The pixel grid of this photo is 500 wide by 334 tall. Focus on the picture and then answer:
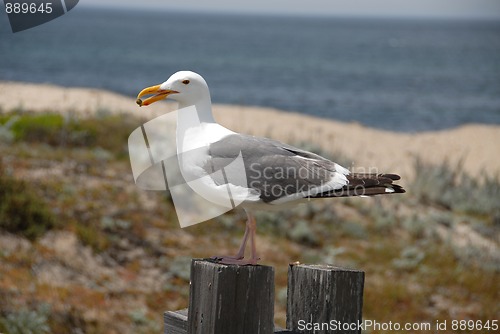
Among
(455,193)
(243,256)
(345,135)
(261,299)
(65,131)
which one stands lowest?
(345,135)

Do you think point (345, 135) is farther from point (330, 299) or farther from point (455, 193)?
point (330, 299)

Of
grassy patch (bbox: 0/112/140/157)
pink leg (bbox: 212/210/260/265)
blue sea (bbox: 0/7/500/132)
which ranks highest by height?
pink leg (bbox: 212/210/260/265)

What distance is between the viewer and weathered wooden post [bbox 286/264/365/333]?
2.50 m

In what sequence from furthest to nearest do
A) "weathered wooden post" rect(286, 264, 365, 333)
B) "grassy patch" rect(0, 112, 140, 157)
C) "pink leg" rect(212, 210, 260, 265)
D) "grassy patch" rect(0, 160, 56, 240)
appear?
"grassy patch" rect(0, 112, 140, 157)
"grassy patch" rect(0, 160, 56, 240)
"pink leg" rect(212, 210, 260, 265)
"weathered wooden post" rect(286, 264, 365, 333)

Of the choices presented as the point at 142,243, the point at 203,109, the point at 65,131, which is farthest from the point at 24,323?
the point at 65,131

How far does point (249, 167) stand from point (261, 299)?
0.84 meters

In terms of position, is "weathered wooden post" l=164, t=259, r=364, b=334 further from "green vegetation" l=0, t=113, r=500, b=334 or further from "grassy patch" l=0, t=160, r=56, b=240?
"grassy patch" l=0, t=160, r=56, b=240

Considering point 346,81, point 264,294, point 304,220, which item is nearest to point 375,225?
point 304,220

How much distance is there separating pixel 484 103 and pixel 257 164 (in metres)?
35.7

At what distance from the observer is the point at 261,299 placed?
2.35 m

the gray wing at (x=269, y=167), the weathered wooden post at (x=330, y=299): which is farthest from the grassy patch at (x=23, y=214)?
the weathered wooden post at (x=330, y=299)

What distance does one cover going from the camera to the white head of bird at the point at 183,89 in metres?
3.06

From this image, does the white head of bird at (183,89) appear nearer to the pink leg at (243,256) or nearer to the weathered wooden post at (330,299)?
the pink leg at (243,256)

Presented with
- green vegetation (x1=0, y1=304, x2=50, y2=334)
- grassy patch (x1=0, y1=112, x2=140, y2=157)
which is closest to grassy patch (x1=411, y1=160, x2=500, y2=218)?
grassy patch (x1=0, y1=112, x2=140, y2=157)
